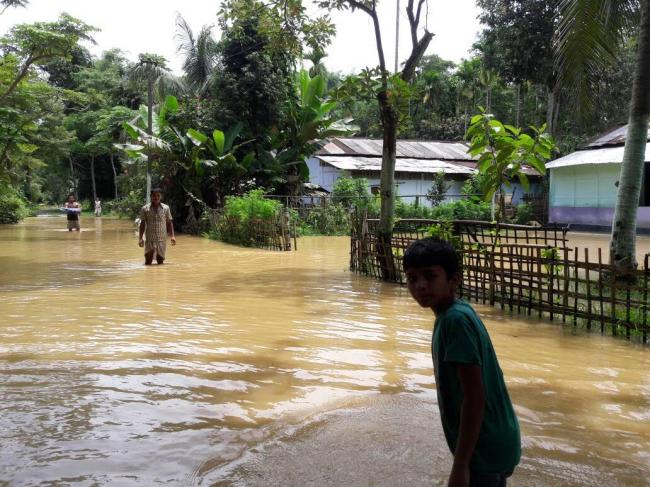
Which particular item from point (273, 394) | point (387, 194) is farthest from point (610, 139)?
point (273, 394)

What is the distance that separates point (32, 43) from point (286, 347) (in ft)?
64.8

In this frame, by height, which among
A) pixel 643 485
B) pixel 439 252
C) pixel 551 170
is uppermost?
pixel 551 170

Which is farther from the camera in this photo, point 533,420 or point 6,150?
point 6,150

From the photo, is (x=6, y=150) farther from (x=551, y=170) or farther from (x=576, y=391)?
(x=576, y=391)

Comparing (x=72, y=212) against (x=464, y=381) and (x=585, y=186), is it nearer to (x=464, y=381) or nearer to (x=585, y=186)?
(x=585, y=186)

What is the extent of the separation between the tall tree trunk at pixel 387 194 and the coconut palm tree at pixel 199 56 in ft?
65.0

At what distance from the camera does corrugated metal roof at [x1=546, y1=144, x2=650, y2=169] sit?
70.1ft

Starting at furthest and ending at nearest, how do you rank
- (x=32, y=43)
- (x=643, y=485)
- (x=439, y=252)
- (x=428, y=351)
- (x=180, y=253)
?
(x=32, y=43), (x=180, y=253), (x=428, y=351), (x=643, y=485), (x=439, y=252)

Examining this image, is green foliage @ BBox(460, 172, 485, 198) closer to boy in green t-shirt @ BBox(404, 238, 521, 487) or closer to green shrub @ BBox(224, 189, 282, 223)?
green shrub @ BBox(224, 189, 282, 223)

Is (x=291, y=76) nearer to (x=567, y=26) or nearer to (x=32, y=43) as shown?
(x=32, y=43)

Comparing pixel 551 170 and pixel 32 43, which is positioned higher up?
pixel 32 43

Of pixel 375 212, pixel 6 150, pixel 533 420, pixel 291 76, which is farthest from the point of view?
pixel 6 150

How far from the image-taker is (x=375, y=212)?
23.4m

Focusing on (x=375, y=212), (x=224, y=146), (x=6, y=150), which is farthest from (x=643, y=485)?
(x=6, y=150)
